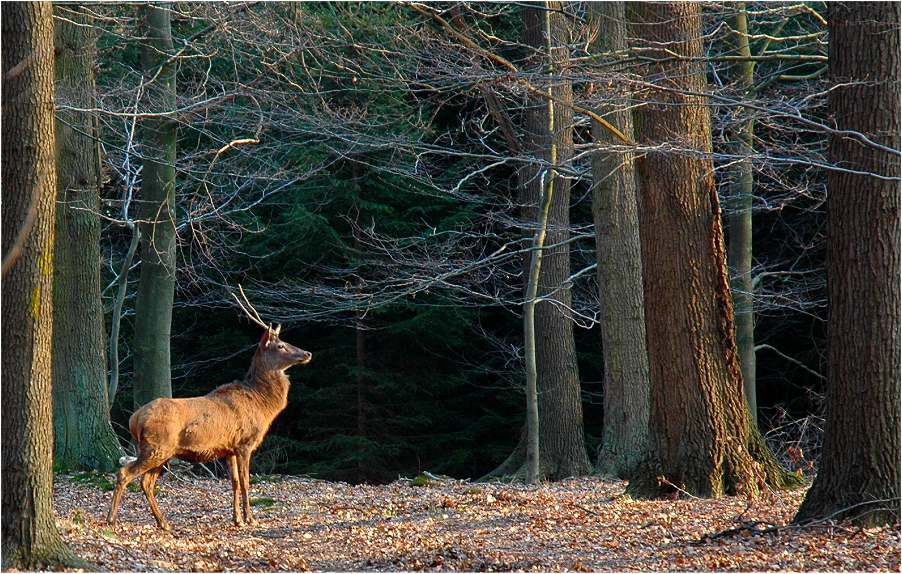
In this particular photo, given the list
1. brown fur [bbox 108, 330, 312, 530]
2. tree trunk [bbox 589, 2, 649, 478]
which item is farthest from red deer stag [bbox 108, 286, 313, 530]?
tree trunk [bbox 589, 2, 649, 478]

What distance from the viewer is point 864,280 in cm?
820

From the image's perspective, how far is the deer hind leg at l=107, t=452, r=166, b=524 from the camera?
933 centimetres

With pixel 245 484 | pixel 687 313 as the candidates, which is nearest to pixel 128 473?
pixel 245 484

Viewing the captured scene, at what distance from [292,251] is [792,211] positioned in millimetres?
11048

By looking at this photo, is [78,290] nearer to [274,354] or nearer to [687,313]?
[274,354]

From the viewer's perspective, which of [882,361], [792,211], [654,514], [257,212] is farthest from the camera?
[257,212]

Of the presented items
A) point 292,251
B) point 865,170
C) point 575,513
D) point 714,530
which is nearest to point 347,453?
point 292,251

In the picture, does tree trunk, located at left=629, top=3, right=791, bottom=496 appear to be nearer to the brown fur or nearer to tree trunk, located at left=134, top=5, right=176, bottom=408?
the brown fur

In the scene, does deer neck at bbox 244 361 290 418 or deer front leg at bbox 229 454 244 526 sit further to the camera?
deer neck at bbox 244 361 290 418

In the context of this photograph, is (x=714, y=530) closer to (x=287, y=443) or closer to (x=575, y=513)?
(x=575, y=513)

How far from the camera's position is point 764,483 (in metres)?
10.9

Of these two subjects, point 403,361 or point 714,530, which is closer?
point 714,530

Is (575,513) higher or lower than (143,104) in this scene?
lower

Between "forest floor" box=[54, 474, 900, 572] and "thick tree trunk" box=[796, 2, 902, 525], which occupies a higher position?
"thick tree trunk" box=[796, 2, 902, 525]
